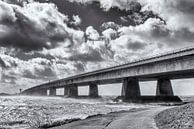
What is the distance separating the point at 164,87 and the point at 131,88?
32.3ft

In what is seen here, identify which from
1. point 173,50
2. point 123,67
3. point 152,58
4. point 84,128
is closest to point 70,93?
point 123,67

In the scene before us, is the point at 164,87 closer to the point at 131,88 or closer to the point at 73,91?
the point at 131,88

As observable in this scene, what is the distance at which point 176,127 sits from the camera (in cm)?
1317

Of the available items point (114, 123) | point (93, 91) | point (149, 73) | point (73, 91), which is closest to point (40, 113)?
point (114, 123)

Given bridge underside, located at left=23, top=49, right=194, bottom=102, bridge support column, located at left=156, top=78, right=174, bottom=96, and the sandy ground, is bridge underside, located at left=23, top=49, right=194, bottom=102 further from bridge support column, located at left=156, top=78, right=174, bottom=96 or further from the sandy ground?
the sandy ground

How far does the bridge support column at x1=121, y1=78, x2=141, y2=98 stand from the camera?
6746 cm

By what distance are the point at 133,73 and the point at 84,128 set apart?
47.7 m

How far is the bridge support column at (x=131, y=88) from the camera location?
67456mm

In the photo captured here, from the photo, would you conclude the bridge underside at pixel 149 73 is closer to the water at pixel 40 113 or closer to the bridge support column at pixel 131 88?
the bridge support column at pixel 131 88

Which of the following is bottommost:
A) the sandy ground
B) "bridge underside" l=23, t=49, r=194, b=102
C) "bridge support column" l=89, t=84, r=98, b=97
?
the sandy ground

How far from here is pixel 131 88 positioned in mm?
68000

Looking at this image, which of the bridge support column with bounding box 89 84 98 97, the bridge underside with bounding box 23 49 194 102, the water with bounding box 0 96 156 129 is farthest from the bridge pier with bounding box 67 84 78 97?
the water with bounding box 0 96 156 129

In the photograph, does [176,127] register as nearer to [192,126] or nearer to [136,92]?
[192,126]

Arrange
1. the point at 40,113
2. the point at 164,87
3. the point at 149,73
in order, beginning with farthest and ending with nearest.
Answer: the point at 164,87, the point at 149,73, the point at 40,113
